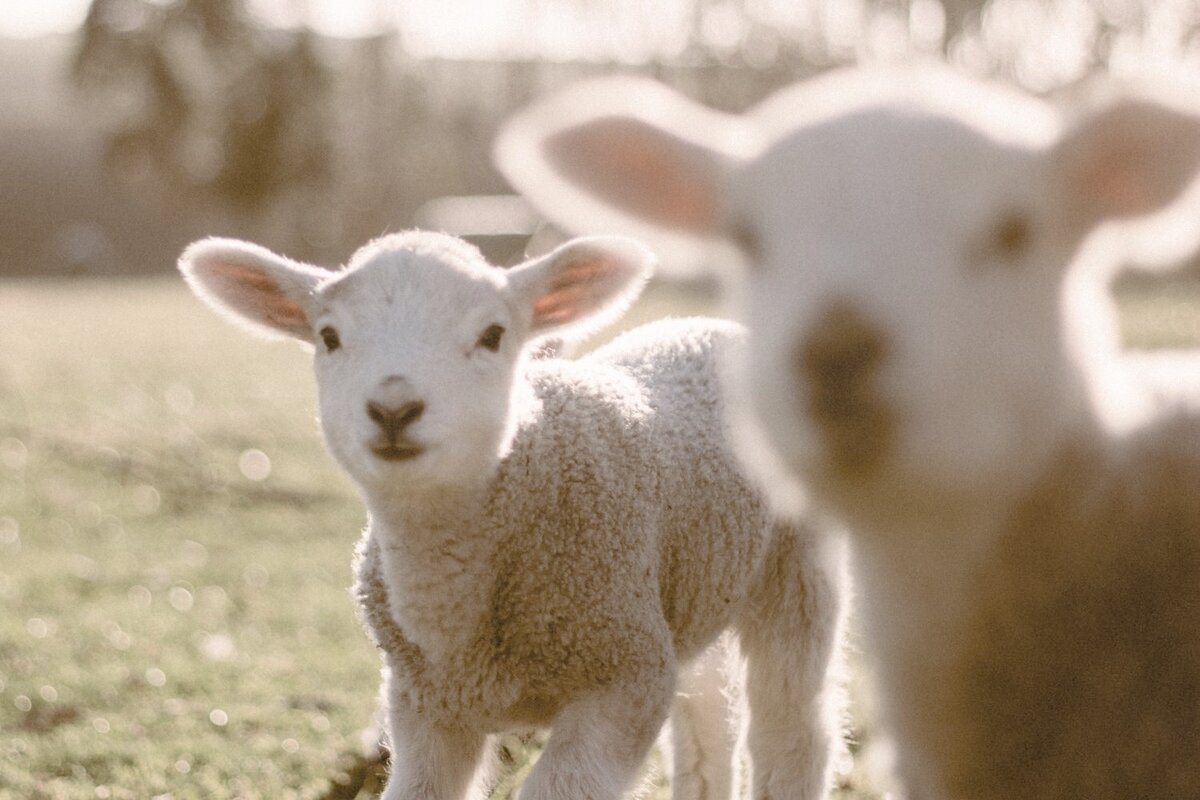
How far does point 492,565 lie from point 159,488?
6986 millimetres

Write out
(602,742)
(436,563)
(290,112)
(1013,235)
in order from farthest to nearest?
(290,112), (436,563), (602,742), (1013,235)

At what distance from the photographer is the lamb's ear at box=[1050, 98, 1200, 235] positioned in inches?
78.7

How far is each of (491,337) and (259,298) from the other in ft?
2.40

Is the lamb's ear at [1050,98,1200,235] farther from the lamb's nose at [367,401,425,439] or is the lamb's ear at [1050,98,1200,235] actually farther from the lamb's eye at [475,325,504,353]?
the lamb's eye at [475,325,504,353]

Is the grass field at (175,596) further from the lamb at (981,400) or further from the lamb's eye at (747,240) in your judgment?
the lamb's eye at (747,240)

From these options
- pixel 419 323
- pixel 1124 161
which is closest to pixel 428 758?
pixel 419 323

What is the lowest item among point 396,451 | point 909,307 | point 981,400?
point 396,451

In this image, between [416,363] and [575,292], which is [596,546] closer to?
[416,363]

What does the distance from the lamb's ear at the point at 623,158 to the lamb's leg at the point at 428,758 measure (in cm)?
143

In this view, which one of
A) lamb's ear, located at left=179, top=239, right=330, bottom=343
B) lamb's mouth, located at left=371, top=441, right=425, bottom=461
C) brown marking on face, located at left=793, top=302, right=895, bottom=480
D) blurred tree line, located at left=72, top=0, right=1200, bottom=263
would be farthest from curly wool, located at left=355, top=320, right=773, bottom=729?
blurred tree line, located at left=72, top=0, right=1200, bottom=263

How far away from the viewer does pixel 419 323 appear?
138 inches

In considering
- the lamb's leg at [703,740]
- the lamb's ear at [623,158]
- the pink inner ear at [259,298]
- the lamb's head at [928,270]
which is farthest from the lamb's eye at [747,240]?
the lamb's leg at [703,740]

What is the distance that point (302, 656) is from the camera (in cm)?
598

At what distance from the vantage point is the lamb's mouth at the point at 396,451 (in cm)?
329
